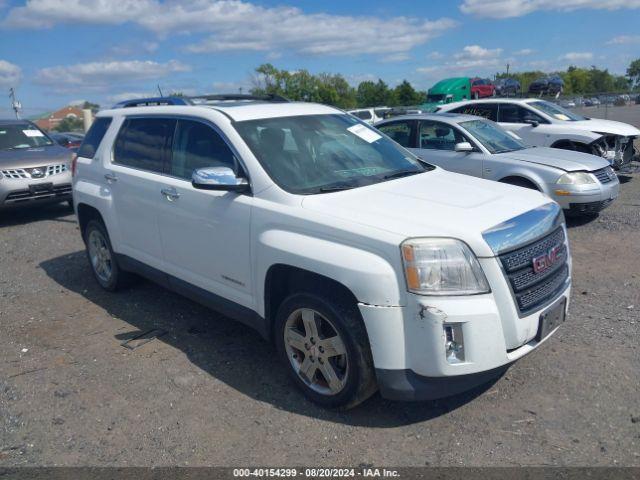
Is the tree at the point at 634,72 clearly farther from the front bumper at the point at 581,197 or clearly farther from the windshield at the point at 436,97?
the front bumper at the point at 581,197

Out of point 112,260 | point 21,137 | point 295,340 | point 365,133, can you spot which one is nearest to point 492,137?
point 365,133

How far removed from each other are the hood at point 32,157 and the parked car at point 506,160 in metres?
5.84

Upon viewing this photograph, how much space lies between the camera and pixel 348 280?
315 centimetres

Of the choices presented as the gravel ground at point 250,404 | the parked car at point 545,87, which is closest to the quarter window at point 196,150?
the gravel ground at point 250,404

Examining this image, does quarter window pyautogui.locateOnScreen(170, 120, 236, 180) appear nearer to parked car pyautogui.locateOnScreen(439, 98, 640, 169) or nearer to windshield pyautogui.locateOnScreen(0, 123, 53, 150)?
windshield pyautogui.locateOnScreen(0, 123, 53, 150)

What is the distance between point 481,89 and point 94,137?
33918 mm

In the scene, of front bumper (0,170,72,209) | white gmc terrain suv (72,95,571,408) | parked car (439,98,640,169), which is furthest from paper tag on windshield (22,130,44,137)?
parked car (439,98,640,169)

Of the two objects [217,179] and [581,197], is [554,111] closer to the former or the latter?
[581,197]

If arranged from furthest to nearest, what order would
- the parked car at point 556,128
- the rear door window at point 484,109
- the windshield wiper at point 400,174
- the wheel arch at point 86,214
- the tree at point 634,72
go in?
the tree at point 634,72 < the rear door window at point 484,109 < the parked car at point 556,128 < the wheel arch at point 86,214 < the windshield wiper at point 400,174

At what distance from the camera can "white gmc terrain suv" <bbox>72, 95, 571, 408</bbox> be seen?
3064mm

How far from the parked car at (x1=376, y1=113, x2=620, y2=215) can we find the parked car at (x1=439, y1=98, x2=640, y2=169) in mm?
2314

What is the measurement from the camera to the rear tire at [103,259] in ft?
18.8

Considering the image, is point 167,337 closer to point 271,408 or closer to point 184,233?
point 184,233

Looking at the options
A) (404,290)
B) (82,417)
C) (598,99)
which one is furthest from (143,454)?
(598,99)
